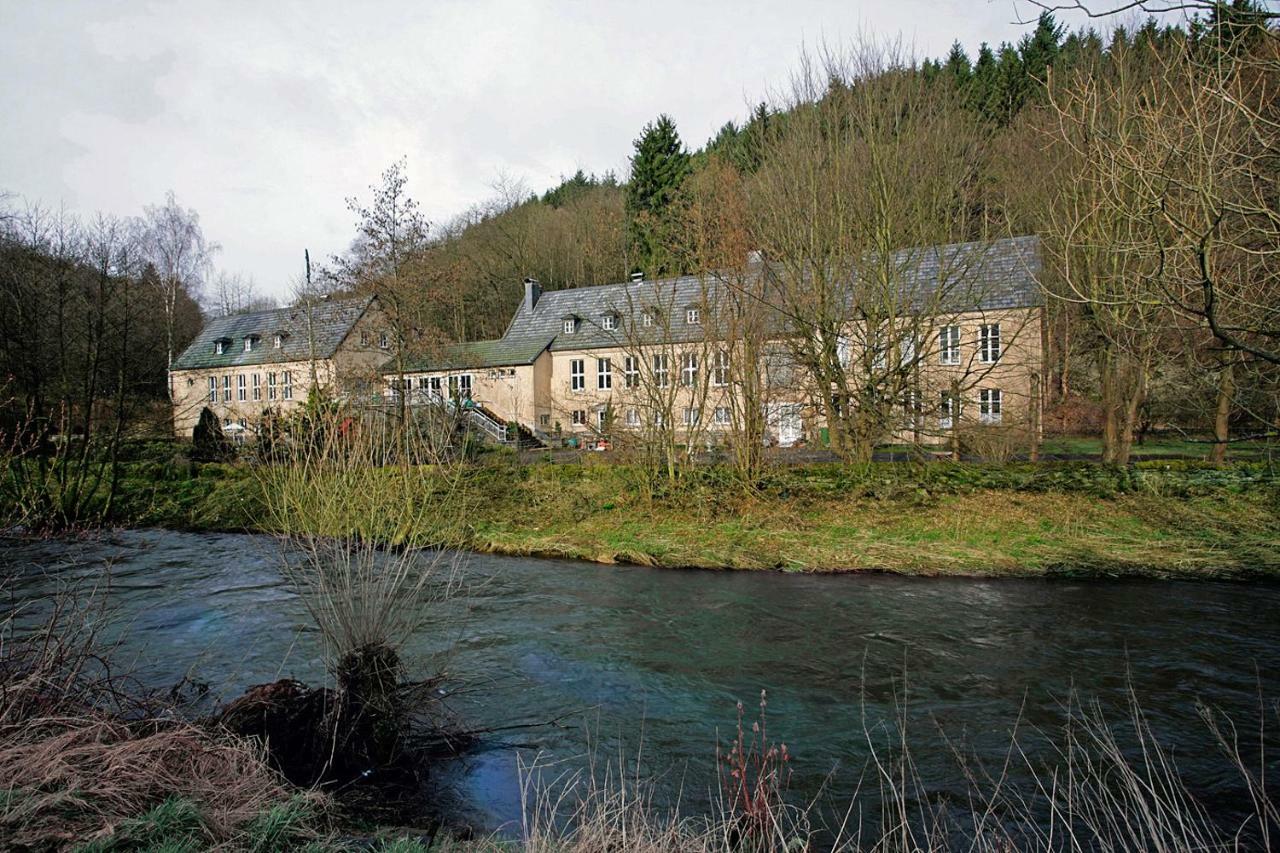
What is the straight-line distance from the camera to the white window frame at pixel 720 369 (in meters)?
15.2

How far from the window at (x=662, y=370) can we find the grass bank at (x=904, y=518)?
2039 mm

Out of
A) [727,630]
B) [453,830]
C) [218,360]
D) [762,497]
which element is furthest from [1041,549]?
[218,360]

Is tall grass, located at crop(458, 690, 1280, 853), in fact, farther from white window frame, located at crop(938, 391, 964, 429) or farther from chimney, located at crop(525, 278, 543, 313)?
chimney, located at crop(525, 278, 543, 313)

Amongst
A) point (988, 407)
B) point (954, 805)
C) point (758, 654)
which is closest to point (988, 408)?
point (988, 407)

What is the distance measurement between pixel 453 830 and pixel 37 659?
325 cm

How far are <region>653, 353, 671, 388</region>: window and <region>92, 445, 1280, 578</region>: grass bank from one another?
2.04 meters

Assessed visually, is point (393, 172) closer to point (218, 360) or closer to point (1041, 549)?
point (1041, 549)

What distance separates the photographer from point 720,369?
50.5ft

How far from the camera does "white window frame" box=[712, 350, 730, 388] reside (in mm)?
15164

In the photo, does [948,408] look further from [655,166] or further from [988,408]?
[655,166]

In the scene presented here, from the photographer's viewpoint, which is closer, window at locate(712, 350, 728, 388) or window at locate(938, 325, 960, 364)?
window at locate(712, 350, 728, 388)

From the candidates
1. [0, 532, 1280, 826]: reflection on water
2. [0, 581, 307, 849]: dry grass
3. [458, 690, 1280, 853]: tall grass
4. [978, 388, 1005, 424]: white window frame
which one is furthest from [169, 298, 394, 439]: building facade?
[458, 690, 1280, 853]: tall grass

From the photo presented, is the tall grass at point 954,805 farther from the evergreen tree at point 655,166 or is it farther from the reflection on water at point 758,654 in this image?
the evergreen tree at point 655,166

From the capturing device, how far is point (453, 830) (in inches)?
187
